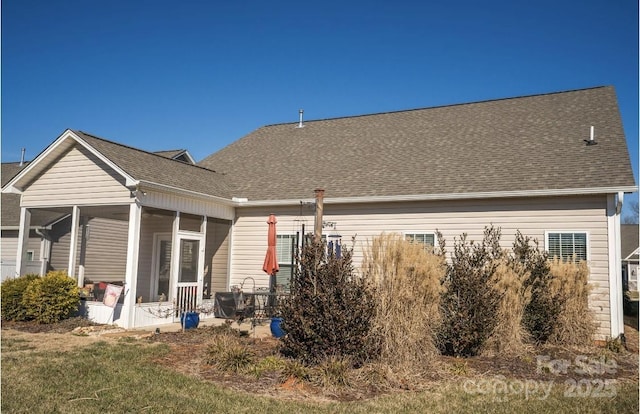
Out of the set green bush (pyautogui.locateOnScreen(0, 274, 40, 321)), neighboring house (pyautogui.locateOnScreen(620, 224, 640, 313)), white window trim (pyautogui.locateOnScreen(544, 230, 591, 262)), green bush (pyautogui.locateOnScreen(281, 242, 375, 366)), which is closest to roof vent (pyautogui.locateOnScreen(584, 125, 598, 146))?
white window trim (pyautogui.locateOnScreen(544, 230, 591, 262))

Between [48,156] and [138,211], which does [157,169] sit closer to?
[138,211]

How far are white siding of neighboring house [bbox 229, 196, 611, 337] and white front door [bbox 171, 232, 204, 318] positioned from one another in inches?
64.9

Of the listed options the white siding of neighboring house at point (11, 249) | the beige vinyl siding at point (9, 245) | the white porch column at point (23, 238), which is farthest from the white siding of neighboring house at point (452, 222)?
the beige vinyl siding at point (9, 245)

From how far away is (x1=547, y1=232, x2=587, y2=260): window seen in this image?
34.5 ft

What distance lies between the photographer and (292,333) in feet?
24.2

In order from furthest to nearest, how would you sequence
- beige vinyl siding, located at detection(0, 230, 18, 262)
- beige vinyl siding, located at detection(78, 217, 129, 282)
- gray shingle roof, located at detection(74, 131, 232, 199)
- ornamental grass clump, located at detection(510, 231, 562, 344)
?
beige vinyl siding, located at detection(0, 230, 18, 262) < beige vinyl siding, located at detection(78, 217, 129, 282) < gray shingle roof, located at detection(74, 131, 232, 199) < ornamental grass clump, located at detection(510, 231, 562, 344)

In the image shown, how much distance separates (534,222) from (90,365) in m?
9.34

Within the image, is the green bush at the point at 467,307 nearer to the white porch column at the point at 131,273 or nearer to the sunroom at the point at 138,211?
the sunroom at the point at 138,211

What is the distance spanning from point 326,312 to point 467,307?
264 centimetres

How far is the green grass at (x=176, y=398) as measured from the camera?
5.32 metres

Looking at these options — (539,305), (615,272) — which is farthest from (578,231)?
(539,305)

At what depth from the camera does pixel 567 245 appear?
10.7m

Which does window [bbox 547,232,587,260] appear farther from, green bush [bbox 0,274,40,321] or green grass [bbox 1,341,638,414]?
green bush [bbox 0,274,40,321]

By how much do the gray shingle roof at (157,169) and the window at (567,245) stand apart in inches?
331
